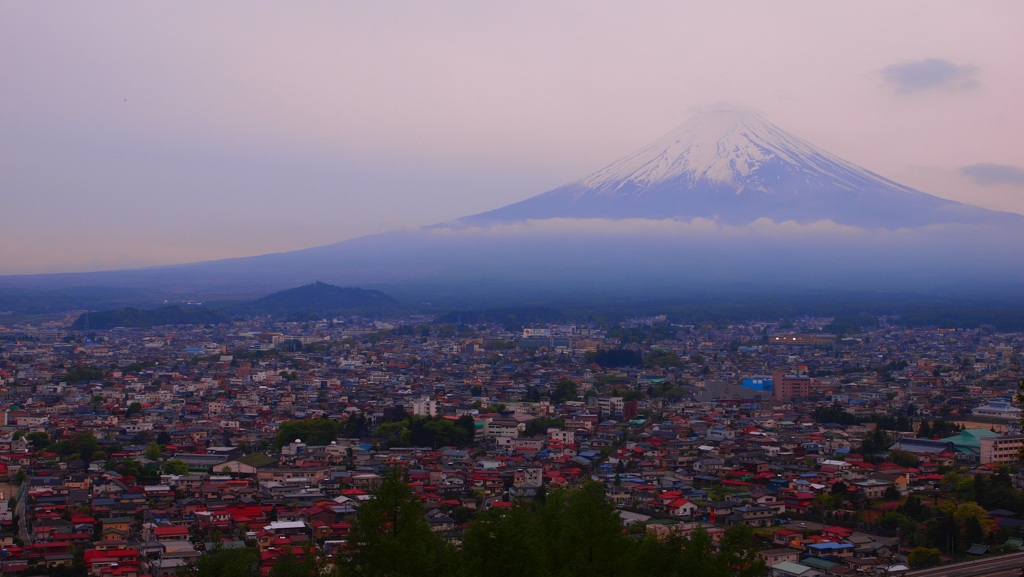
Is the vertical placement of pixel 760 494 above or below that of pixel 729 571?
below

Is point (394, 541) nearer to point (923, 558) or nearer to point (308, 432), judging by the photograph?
point (923, 558)

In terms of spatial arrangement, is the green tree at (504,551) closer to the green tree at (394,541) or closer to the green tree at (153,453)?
the green tree at (394,541)

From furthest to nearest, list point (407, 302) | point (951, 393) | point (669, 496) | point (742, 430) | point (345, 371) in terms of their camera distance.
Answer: point (407, 302)
point (345, 371)
point (951, 393)
point (742, 430)
point (669, 496)

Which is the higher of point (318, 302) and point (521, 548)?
point (318, 302)

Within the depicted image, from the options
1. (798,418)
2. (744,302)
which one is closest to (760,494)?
(798,418)

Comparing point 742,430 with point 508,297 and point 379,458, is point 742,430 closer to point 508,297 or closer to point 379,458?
point 379,458

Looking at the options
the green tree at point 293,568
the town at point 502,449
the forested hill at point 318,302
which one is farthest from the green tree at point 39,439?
the forested hill at point 318,302

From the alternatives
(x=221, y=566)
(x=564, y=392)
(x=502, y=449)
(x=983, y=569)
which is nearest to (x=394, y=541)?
(x=221, y=566)
